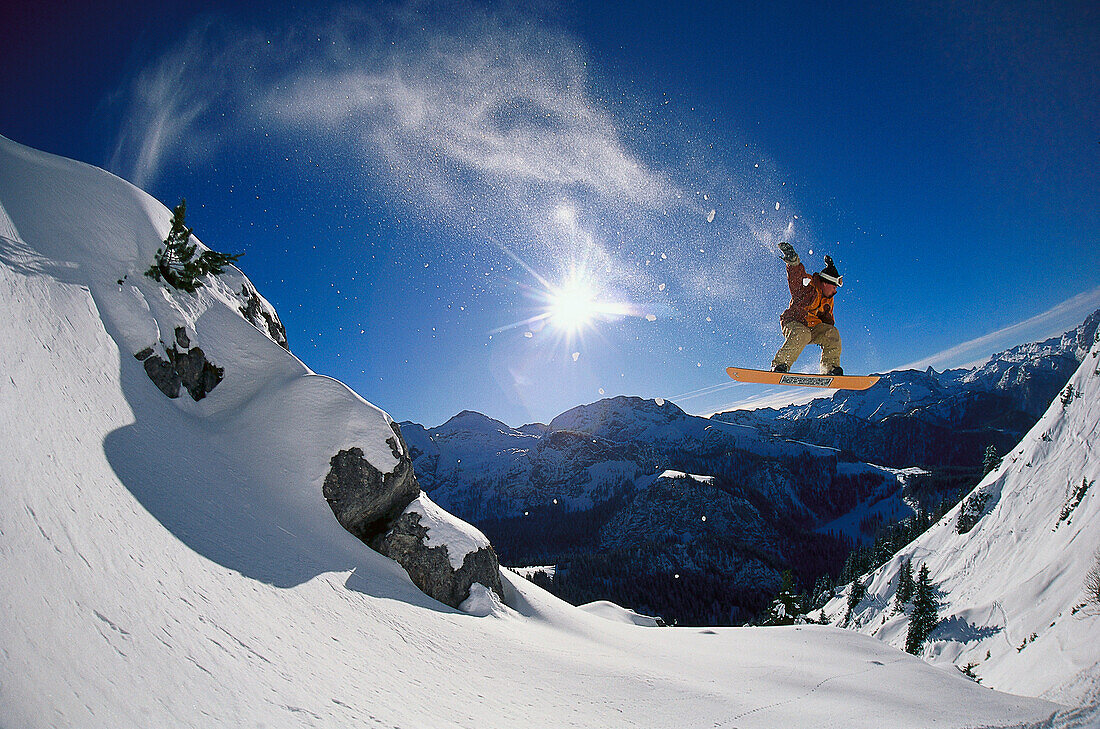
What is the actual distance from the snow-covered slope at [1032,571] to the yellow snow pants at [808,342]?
11.8 meters

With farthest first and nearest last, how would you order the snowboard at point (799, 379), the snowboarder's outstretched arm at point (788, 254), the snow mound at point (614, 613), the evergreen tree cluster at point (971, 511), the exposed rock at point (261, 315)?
the evergreen tree cluster at point (971, 511) < the snow mound at point (614, 613) < the exposed rock at point (261, 315) < the snowboard at point (799, 379) < the snowboarder's outstretched arm at point (788, 254)

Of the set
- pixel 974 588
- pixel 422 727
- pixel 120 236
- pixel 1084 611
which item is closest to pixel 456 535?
pixel 422 727

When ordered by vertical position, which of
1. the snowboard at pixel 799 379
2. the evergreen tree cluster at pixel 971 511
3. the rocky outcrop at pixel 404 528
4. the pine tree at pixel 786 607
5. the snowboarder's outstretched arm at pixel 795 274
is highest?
the evergreen tree cluster at pixel 971 511

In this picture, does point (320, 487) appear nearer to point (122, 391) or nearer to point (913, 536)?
point (122, 391)

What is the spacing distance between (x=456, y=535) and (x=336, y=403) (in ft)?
25.1

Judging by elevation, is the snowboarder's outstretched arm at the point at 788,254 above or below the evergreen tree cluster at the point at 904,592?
below

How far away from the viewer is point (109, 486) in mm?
7348

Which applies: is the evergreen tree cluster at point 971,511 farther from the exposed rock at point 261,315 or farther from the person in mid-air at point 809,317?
the exposed rock at point 261,315

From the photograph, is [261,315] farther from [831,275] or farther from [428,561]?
[831,275]

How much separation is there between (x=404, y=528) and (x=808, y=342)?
15767 millimetres

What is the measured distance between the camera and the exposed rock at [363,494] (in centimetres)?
1546

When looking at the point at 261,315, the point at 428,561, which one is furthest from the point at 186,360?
the point at 428,561

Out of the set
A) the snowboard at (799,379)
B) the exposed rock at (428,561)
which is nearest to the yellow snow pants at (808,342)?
the snowboard at (799,379)

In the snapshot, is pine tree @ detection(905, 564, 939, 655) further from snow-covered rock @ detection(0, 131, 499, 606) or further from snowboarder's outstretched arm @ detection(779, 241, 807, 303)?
snowboarder's outstretched arm @ detection(779, 241, 807, 303)
